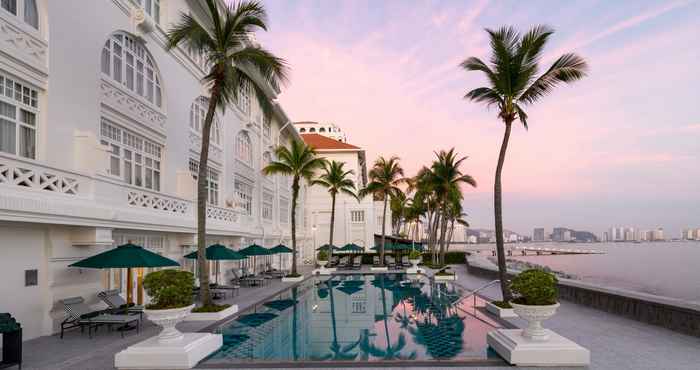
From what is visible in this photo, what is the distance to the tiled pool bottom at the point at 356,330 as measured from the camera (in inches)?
385

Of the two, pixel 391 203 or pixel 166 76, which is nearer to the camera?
pixel 166 76

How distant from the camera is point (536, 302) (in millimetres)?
8789

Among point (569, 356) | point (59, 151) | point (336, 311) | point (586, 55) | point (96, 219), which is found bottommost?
point (336, 311)

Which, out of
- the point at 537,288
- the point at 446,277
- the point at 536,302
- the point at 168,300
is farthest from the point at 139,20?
the point at 446,277

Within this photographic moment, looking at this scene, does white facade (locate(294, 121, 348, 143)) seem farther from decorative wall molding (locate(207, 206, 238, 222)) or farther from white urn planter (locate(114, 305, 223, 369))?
white urn planter (locate(114, 305, 223, 369))

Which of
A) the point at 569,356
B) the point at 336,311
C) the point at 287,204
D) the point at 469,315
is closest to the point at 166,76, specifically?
the point at 336,311

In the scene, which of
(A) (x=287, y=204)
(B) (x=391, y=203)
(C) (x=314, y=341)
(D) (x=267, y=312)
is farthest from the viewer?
(B) (x=391, y=203)

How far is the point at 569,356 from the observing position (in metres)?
8.34

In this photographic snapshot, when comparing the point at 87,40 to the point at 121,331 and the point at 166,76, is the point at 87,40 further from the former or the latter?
the point at 121,331

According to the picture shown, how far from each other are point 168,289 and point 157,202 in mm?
7672

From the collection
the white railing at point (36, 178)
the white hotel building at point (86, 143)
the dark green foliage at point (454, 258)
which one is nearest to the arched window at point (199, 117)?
the white hotel building at point (86, 143)

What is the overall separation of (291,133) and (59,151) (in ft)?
102

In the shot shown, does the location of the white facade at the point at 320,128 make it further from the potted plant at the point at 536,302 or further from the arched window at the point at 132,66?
the potted plant at the point at 536,302

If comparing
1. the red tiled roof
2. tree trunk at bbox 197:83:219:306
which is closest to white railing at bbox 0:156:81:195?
tree trunk at bbox 197:83:219:306
